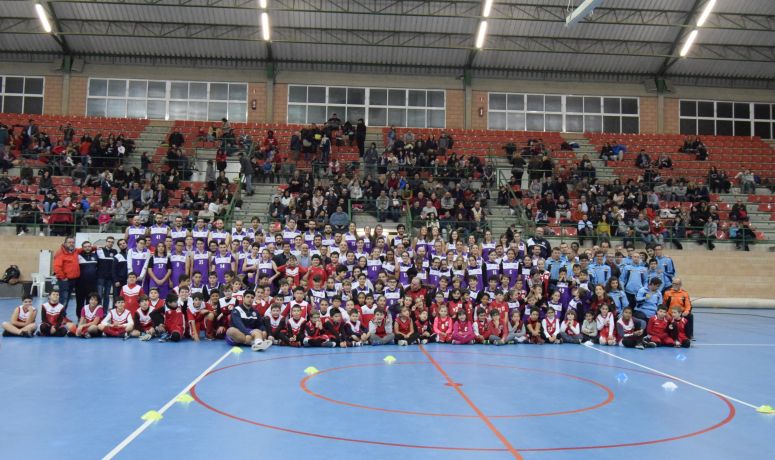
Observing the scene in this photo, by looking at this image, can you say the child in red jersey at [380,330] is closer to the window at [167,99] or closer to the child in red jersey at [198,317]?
the child in red jersey at [198,317]

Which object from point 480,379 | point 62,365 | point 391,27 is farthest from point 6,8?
point 480,379

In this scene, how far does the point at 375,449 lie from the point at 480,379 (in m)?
3.78

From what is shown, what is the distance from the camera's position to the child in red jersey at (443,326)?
13.3 metres

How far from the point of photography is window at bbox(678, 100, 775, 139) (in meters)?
33.8

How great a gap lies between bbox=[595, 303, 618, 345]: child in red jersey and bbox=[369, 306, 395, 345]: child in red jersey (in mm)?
4547

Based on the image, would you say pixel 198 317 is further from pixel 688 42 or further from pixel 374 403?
pixel 688 42

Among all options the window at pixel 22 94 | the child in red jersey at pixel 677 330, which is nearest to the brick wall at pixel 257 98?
the window at pixel 22 94

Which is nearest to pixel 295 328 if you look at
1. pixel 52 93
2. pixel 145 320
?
pixel 145 320

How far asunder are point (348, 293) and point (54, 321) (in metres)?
5.90

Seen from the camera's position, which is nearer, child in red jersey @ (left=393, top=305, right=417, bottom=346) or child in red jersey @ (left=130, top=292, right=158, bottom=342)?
child in red jersey @ (left=130, top=292, right=158, bottom=342)

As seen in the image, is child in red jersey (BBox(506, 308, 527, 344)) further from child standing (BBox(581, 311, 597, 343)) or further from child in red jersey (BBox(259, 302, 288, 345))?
child in red jersey (BBox(259, 302, 288, 345))

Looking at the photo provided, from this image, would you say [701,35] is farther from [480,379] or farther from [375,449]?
[375,449]

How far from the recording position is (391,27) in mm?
29719

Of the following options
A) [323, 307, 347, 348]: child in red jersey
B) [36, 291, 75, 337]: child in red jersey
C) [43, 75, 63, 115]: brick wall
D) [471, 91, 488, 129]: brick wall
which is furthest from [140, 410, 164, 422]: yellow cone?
[43, 75, 63, 115]: brick wall
